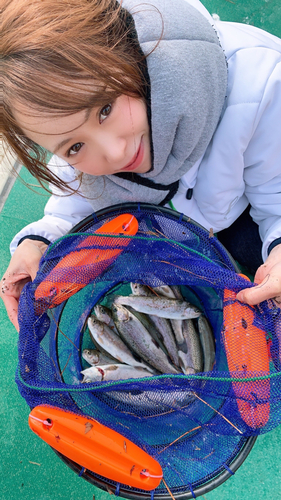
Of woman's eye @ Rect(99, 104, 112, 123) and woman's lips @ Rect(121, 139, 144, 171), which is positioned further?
woman's lips @ Rect(121, 139, 144, 171)

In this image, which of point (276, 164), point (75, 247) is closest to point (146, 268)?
point (75, 247)

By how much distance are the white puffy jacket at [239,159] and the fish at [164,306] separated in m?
0.33

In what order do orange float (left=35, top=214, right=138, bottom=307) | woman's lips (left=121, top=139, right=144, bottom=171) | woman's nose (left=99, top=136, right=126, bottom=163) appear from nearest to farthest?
woman's nose (left=99, top=136, right=126, bottom=163)
woman's lips (left=121, top=139, right=144, bottom=171)
orange float (left=35, top=214, right=138, bottom=307)

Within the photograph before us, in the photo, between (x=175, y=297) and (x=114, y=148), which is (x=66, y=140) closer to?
(x=114, y=148)

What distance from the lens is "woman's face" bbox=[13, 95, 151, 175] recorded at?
69cm

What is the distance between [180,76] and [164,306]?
812mm

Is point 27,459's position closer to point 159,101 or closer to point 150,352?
point 150,352

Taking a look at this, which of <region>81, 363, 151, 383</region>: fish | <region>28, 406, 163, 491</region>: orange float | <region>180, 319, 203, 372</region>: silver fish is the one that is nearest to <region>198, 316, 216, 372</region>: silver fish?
<region>180, 319, 203, 372</region>: silver fish

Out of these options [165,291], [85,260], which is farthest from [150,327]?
[85,260]

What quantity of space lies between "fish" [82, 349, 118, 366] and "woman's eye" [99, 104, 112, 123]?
36.0 inches

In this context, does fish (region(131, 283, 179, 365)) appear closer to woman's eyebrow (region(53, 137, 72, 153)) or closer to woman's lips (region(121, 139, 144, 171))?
woman's lips (region(121, 139, 144, 171))

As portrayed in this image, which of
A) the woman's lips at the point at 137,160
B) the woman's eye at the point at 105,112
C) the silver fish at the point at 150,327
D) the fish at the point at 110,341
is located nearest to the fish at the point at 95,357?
the fish at the point at 110,341

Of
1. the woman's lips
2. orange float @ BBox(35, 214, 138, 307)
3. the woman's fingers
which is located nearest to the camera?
the woman's lips

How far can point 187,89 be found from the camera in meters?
0.76
